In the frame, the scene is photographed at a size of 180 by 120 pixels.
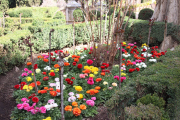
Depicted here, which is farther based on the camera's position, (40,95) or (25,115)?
(40,95)

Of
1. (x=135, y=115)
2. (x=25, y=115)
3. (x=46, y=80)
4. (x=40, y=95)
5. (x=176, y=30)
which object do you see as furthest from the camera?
(x=176, y=30)

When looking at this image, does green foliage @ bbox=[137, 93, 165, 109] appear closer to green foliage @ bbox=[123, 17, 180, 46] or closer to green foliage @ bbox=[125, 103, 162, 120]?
green foliage @ bbox=[125, 103, 162, 120]

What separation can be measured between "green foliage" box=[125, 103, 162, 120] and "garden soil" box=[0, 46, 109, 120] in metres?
1.22

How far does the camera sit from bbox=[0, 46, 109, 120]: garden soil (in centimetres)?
314

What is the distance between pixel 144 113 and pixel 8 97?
3267mm

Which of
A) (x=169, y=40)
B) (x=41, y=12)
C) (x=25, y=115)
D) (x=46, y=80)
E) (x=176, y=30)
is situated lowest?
(x=25, y=115)

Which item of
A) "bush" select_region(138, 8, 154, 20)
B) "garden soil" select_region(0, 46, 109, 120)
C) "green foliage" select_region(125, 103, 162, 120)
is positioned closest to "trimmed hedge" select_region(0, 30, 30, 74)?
"garden soil" select_region(0, 46, 109, 120)

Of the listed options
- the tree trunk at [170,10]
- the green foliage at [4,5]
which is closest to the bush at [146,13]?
the tree trunk at [170,10]

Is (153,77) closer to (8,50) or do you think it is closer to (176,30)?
(8,50)

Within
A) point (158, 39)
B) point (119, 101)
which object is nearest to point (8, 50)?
point (119, 101)

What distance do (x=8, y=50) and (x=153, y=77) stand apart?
4767 mm

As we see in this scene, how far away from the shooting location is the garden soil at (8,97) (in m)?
3.14

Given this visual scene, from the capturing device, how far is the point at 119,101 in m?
2.33

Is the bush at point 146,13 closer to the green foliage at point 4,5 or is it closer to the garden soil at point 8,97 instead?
the garden soil at point 8,97
